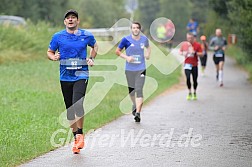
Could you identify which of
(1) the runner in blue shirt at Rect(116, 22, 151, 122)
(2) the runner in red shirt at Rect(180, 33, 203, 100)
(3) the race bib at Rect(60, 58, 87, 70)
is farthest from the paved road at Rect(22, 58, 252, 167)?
(3) the race bib at Rect(60, 58, 87, 70)

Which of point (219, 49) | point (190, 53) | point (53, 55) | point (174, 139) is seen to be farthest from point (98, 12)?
point (53, 55)

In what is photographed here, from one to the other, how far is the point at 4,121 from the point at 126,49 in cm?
302

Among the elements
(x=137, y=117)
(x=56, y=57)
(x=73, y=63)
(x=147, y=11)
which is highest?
(x=56, y=57)

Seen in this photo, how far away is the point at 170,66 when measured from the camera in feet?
97.3

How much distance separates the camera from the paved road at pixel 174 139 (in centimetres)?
923

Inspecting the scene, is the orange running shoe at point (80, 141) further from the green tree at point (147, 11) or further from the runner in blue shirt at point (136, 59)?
the green tree at point (147, 11)

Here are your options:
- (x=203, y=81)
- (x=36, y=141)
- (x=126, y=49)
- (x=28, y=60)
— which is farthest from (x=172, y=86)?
(x=36, y=141)

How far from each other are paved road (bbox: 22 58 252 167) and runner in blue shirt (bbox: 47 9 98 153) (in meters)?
0.67

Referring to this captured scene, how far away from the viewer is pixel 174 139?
11297mm

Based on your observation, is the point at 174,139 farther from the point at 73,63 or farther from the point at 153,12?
the point at 153,12

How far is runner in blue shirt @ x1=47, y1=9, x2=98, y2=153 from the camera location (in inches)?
392

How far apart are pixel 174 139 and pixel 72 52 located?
2522 millimetres

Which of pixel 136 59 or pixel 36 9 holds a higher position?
pixel 36 9

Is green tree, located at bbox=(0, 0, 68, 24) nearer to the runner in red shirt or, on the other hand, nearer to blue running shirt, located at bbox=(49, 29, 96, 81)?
the runner in red shirt
